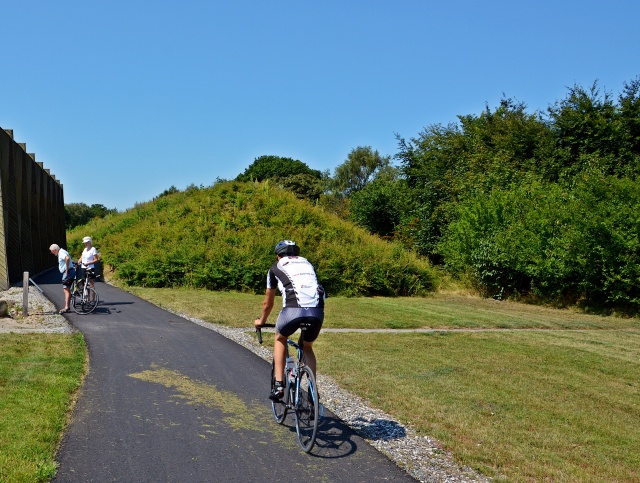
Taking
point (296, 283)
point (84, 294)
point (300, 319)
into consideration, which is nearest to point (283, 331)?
point (300, 319)

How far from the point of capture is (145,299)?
71.5 feet

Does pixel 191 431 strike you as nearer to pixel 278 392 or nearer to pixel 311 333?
pixel 278 392

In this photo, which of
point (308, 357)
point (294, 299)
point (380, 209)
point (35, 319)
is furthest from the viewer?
point (380, 209)

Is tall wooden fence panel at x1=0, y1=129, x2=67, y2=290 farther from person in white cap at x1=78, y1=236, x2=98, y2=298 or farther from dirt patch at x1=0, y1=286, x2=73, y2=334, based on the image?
person in white cap at x1=78, y1=236, x2=98, y2=298

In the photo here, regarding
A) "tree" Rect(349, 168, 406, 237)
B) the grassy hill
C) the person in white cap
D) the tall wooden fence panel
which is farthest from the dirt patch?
"tree" Rect(349, 168, 406, 237)

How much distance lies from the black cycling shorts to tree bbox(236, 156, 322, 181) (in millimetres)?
80960

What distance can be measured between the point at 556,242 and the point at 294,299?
2228 centimetres

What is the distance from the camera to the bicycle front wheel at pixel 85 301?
53.6ft

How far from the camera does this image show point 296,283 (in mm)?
6262

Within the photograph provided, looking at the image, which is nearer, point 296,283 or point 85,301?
point 296,283

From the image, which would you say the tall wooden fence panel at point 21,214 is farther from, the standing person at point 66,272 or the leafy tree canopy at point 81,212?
the leafy tree canopy at point 81,212

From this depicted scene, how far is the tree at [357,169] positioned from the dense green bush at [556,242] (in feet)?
150

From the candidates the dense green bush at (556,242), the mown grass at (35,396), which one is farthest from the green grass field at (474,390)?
the dense green bush at (556,242)

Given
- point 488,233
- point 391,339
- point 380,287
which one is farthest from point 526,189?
point 391,339
